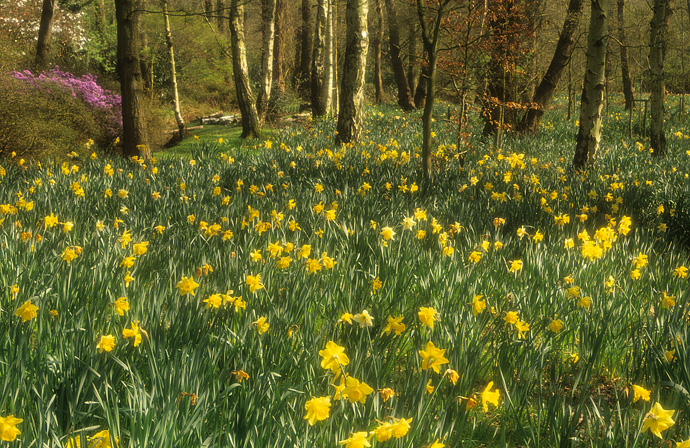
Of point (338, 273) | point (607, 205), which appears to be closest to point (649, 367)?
point (338, 273)

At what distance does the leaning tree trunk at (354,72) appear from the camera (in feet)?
28.3

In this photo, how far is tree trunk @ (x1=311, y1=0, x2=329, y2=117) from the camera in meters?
14.7

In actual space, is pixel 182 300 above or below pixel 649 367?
above

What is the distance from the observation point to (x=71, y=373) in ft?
5.57

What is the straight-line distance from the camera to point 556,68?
1079 cm

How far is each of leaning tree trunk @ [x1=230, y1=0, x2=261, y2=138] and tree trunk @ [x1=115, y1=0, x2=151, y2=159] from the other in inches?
130

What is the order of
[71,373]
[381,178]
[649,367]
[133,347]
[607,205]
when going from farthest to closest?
[381,178] → [607,205] → [649,367] → [133,347] → [71,373]

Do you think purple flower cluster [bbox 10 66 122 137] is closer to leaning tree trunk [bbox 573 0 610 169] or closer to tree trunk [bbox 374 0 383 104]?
leaning tree trunk [bbox 573 0 610 169]

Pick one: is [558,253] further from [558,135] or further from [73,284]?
[558,135]

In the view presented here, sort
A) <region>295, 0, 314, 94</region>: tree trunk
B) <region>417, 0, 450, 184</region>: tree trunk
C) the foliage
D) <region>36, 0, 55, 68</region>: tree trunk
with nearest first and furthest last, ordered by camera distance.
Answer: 1. <region>417, 0, 450, 184</region>: tree trunk
2. the foliage
3. <region>36, 0, 55, 68</region>: tree trunk
4. <region>295, 0, 314, 94</region>: tree trunk

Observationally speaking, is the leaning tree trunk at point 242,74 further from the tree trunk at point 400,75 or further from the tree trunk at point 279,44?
the tree trunk at point 400,75

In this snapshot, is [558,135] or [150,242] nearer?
[150,242]

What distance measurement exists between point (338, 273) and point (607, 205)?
333 centimetres

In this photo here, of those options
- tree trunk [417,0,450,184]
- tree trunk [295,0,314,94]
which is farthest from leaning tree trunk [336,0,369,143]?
tree trunk [295,0,314,94]
